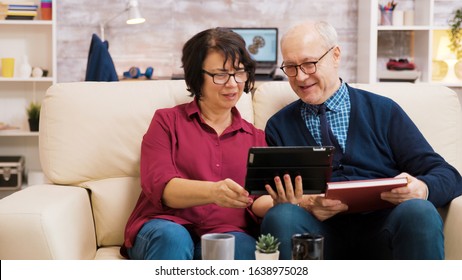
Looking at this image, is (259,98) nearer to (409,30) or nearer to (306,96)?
(306,96)

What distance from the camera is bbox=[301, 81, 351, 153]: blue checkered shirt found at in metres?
2.29

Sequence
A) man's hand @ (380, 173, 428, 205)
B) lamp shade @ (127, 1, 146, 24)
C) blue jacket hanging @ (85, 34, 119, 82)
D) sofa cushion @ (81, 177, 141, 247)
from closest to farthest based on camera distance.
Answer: man's hand @ (380, 173, 428, 205) → sofa cushion @ (81, 177, 141, 247) → blue jacket hanging @ (85, 34, 119, 82) → lamp shade @ (127, 1, 146, 24)

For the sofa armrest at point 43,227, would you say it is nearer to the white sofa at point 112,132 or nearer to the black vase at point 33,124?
the white sofa at point 112,132

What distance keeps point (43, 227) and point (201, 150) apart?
537 mm

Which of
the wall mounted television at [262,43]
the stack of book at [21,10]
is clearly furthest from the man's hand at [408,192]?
the stack of book at [21,10]

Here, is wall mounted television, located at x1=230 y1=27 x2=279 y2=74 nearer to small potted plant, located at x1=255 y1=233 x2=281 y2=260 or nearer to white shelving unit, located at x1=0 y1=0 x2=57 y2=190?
white shelving unit, located at x1=0 y1=0 x2=57 y2=190

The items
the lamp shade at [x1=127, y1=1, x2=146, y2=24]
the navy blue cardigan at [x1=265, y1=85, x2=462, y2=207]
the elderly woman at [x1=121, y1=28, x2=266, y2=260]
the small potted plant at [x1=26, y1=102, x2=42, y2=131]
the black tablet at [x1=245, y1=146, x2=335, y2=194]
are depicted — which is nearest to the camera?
the black tablet at [x1=245, y1=146, x2=335, y2=194]

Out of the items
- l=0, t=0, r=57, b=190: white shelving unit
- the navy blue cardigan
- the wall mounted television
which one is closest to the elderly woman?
the navy blue cardigan

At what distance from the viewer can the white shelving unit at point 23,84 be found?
504 centimetres

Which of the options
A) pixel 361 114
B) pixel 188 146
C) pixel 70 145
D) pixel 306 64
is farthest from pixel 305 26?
pixel 70 145

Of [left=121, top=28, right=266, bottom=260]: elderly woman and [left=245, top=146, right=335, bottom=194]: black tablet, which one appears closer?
[left=245, top=146, right=335, bottom=194]: black tablet

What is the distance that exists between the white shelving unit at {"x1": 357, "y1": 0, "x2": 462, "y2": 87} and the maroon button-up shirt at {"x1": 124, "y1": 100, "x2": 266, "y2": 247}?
289cm

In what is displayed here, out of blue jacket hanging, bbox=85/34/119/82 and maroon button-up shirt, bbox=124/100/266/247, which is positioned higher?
blue jacket hanging, bbox=85/34/119/82

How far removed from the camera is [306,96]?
7.47 ft
